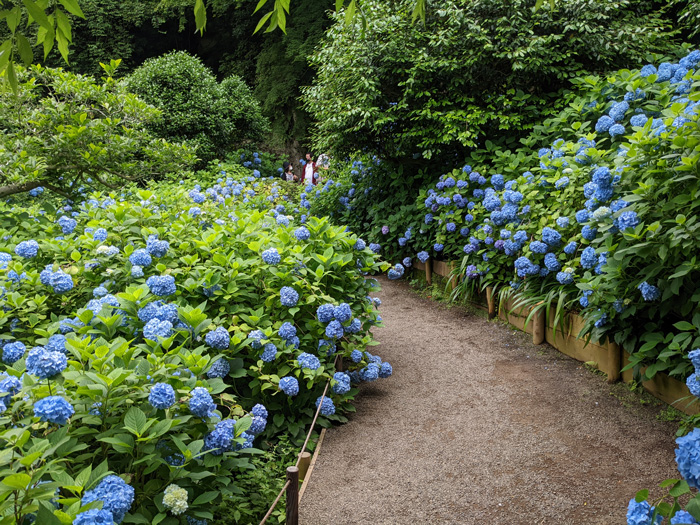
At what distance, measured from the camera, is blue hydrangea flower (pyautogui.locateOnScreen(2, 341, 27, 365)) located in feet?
7.14

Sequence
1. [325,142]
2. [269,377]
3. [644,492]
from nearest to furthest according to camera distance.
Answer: [644,492] < [269,377] < [325,142]

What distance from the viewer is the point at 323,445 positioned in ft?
10.1

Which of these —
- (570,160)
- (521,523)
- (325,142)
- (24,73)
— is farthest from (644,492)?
(325,142)

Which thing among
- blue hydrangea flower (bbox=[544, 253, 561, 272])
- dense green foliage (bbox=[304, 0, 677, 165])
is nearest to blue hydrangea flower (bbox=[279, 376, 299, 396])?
blue hydrangea flower (bbox=[544, 253, 561, 272])

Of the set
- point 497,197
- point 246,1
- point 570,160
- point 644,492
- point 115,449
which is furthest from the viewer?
point 246,1

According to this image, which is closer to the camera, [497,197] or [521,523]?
[521,523]

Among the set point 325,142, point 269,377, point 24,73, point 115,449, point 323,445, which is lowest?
point 323,445

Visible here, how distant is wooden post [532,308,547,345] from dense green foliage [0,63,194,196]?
421 cm

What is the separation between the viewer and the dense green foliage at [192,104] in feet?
32.7

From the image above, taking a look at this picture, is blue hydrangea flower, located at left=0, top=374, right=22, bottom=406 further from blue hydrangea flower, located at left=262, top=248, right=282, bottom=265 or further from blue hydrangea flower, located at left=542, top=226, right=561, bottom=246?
blue hydrangea flower, located at left=542, top=226, right=561, bottom=246

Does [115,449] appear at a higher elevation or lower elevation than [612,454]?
higher

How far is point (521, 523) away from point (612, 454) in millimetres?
819

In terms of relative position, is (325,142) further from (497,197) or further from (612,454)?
(612,454)

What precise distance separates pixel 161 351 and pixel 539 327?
3.27m
